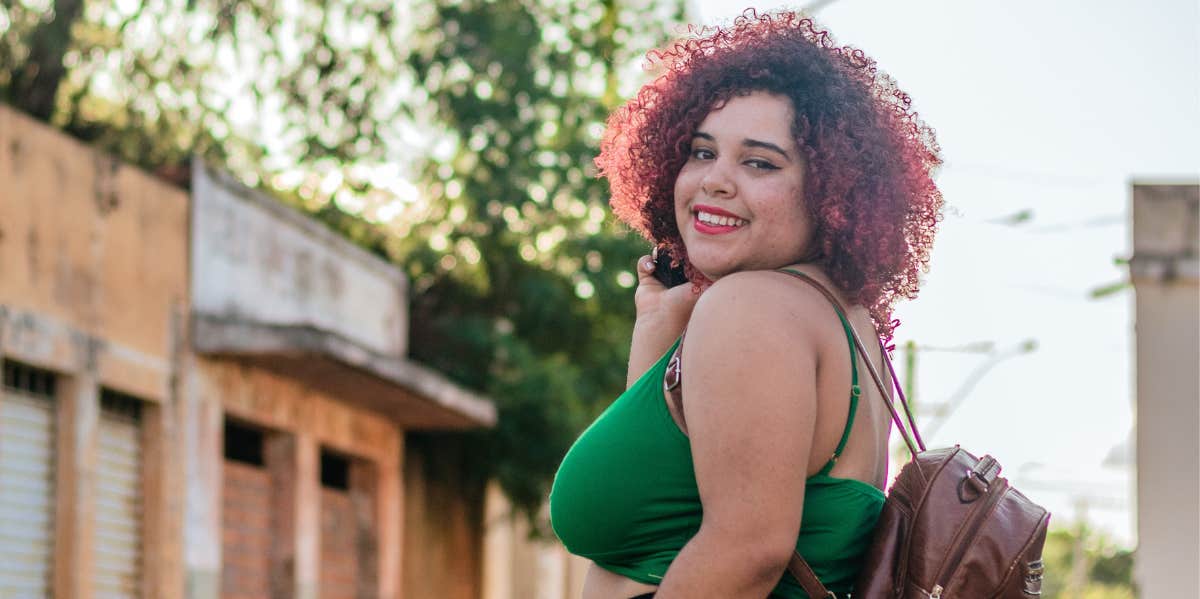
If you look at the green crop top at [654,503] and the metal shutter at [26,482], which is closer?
the green crop top at [654,503]

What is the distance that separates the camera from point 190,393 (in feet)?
42.2

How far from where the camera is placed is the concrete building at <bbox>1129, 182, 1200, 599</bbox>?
34.3 ft

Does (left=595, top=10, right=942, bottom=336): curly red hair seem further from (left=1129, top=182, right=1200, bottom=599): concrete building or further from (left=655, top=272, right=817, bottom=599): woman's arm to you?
(left=1129, top=182, right=1200, bottom=599): concrete building

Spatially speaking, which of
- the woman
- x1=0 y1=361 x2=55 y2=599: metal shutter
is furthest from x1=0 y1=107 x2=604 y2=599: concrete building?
the woman

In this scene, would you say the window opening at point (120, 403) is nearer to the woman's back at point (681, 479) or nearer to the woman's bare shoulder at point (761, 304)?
the woman's back at point (681, 479)

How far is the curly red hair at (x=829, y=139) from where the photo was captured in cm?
256

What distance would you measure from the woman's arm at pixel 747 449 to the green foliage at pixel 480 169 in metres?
12.5

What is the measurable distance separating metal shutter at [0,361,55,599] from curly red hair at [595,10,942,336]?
28.1ft

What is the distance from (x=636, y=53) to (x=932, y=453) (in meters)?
14.9

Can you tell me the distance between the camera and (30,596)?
35.9ft

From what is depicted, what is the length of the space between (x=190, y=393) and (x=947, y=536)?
11047 mm

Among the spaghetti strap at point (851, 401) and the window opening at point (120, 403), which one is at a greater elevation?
the window opening at point (120, 403)

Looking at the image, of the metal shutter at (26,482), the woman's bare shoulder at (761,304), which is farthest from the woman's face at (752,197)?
the metal shutter at (26,482)

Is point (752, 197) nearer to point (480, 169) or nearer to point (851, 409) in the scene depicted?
point (851, 409)
